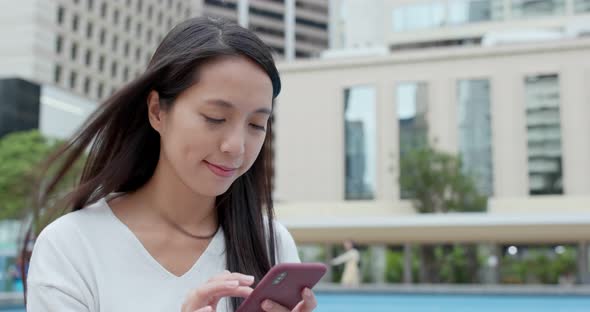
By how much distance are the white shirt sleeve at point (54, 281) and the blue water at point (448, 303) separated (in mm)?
8213

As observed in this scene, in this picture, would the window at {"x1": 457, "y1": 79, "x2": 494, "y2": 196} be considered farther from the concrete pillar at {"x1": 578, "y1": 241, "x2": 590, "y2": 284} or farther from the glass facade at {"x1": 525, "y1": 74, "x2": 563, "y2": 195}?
the concrete pillar at {"x1": 578, "y1": 241, "x2": 590, "y2": 284}

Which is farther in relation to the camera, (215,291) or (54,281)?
(54,281)

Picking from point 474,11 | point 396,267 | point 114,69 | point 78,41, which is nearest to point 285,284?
point 396,267

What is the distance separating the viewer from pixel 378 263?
27078mm

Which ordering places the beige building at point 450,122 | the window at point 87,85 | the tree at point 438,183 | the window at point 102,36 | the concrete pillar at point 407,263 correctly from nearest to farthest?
the concrete pillar at point 407,263
the tree at point 438,183
the beige building at point 450,122
the window at point 87,85
the window at point 102,36

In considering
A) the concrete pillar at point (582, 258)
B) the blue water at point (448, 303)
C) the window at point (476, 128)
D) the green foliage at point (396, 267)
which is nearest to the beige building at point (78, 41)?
the window at point (476, 128)

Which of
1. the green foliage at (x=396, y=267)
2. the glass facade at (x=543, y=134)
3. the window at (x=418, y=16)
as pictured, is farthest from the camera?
the window at (x=418, y=16)

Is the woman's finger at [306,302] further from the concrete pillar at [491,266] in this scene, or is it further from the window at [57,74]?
the window at [57,74]

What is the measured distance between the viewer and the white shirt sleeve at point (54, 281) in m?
1.37

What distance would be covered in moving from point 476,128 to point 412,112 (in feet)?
10.3

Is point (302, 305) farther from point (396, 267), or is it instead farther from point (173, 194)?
point (396, 267)

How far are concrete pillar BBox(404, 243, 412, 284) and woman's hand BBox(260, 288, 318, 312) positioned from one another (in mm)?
26656

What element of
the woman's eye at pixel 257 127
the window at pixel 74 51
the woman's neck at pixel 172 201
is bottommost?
the woman's neck at pixel 172 201

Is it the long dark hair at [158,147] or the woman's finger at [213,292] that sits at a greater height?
the long dark hair at [158,147]
